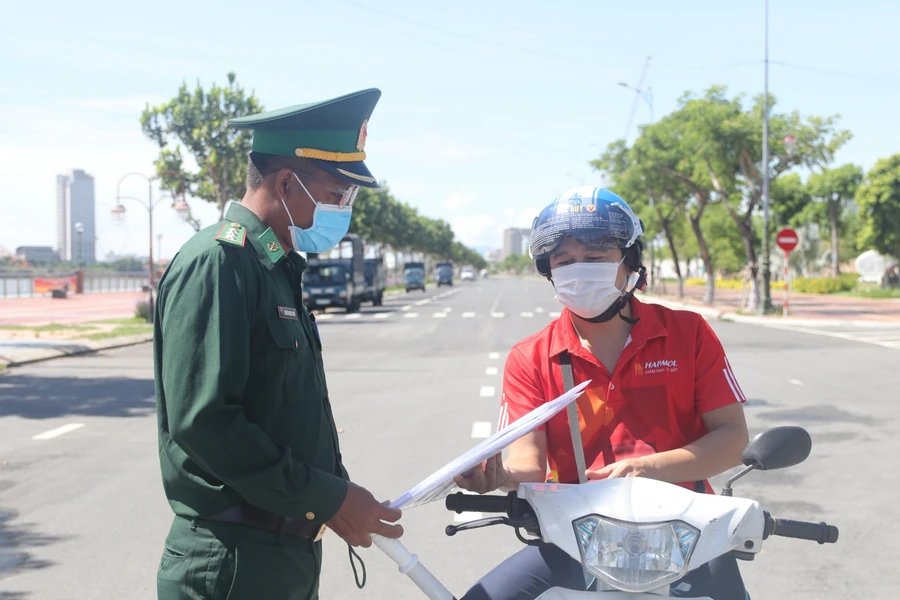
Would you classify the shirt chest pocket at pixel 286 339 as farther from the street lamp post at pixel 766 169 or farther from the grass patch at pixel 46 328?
the street lamp post at pixel 766 169

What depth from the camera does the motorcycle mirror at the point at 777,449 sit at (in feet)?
7.75

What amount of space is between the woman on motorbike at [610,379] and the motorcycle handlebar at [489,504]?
131 millimetres

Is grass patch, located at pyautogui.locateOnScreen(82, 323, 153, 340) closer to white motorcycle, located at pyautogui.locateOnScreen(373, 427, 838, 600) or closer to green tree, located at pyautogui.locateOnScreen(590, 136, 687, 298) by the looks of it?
green tree, located at pyautogui.locateOnScreen(590, 136, 687, 298)

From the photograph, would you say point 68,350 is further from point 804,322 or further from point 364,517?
point 804,322

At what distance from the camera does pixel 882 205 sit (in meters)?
50.9

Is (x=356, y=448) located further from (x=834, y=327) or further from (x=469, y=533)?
(x=834, y=327)

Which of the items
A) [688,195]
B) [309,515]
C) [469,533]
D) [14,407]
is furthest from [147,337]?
[688,195]

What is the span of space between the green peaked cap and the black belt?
2.96ft

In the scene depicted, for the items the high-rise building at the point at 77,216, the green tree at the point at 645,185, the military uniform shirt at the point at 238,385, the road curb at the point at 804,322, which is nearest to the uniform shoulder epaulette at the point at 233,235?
the military uniform shirt at the point at 238,385

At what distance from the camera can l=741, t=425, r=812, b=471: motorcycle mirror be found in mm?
2361

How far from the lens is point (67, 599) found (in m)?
4.55

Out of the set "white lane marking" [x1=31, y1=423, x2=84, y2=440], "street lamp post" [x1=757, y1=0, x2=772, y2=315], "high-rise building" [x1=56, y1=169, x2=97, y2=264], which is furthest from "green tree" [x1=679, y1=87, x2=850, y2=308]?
"high-rise building" [x1=56, y1=169, x2=97, y2=264]

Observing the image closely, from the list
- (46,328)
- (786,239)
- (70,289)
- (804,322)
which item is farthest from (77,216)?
(804,322)

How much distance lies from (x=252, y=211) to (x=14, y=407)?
9.96 meters
